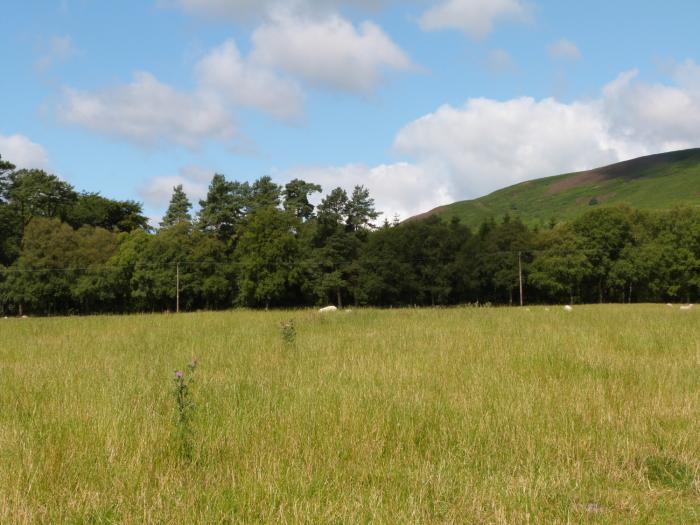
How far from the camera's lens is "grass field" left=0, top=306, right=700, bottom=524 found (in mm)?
3736

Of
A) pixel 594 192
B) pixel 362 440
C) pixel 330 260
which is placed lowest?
pixel 362 440

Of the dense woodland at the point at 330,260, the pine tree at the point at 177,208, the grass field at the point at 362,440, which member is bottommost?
the grass field at the point at 362,440

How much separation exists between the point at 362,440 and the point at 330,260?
165 ft

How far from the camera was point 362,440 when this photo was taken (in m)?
5.04

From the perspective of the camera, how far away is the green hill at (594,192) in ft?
354

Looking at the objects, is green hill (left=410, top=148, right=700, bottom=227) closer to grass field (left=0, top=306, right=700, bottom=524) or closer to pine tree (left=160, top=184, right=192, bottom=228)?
pine tree (left=160, top=184, right=192, bottom=228)

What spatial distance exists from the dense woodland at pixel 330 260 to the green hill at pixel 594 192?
3959cm

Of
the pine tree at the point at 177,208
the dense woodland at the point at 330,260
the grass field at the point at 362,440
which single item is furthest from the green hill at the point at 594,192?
the grass field at the point at 362,440

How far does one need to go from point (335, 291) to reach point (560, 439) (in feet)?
173

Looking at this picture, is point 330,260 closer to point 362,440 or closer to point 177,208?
point 177,208

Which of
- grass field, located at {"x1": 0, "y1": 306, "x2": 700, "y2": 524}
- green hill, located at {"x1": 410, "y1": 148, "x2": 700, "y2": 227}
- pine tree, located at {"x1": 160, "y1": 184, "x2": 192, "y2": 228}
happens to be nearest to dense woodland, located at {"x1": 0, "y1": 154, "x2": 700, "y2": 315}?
pine tree, located at {"x1": 160, "y1": 184, "x2": 192, "y2": 228}

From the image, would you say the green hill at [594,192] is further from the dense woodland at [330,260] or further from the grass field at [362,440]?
the grass field at [362,440]

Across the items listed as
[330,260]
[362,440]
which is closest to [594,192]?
[330,260]

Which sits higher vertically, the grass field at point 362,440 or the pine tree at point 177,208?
the pine tree at point 177,208
